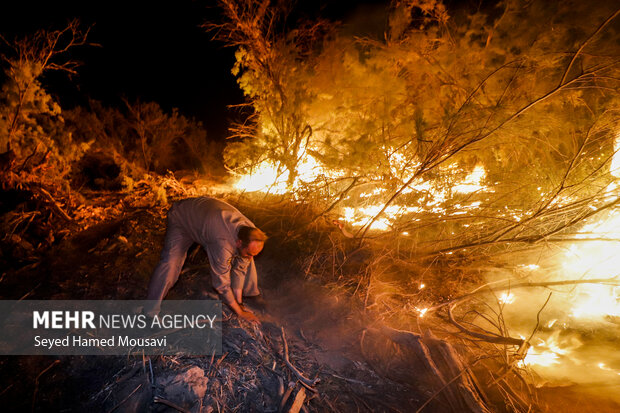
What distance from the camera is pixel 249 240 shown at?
3.13m

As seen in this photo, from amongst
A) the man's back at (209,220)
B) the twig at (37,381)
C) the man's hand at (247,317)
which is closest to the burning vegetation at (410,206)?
the man's hand at (247,317)

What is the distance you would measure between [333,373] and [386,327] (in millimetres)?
899

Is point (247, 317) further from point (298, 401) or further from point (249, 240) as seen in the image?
point (298, 401)

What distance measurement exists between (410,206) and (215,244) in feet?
12.6

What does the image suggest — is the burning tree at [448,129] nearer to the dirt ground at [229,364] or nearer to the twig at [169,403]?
the dirt ground at [229,364]

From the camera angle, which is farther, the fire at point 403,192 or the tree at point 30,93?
the tree at point 30,93

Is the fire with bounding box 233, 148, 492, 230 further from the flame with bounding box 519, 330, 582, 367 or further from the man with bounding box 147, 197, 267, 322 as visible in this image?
the man with bounding box 147, 197, 267, 322

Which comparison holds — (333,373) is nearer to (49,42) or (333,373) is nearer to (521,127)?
(521,127)

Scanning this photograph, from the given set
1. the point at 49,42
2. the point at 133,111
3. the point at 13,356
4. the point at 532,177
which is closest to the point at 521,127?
the point at 532,177

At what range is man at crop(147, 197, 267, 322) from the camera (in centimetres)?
323

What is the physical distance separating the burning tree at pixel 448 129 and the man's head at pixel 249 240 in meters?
1.85

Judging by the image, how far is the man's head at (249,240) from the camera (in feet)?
10.3

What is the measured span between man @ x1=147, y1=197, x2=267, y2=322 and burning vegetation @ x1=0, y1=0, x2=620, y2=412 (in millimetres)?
535

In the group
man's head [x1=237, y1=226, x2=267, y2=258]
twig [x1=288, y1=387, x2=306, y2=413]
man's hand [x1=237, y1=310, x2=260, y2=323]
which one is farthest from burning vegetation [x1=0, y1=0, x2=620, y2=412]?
man's head [x1=237, y1=226, x2=267, y2=258]
